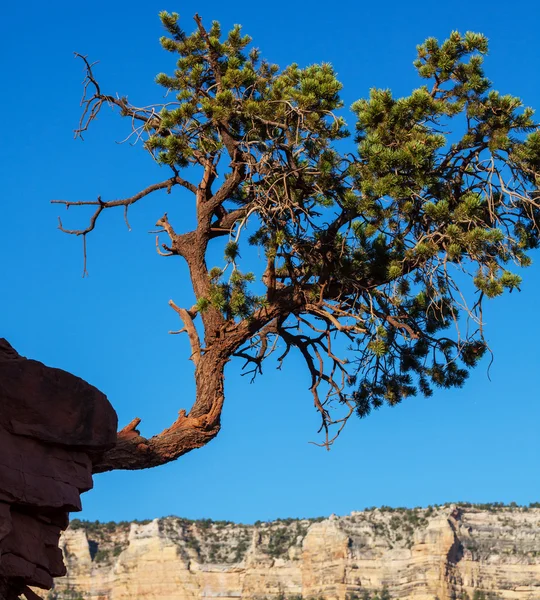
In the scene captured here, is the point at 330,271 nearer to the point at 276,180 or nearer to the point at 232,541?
the point at 276,180

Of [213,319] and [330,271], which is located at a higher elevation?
[330,271]

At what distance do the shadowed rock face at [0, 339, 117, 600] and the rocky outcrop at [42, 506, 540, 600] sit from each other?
2562 inches

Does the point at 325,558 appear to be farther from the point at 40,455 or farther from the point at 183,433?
the point at 40,455

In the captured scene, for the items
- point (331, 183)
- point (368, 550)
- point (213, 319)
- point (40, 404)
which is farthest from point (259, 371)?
point (368, 550)

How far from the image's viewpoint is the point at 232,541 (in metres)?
77.9

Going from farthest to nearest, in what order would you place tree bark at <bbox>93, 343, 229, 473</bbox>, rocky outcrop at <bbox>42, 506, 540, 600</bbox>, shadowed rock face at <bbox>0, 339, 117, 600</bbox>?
rocky outcrop at <bbox>42, 506, 540, 600</bbox> → tree bark at <bbox>93, 343, 229, 473</bbox> → shadowed rock face at <bbox>0, 339, 117, 600</bbox>

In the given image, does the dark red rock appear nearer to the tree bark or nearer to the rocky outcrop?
the tree bark

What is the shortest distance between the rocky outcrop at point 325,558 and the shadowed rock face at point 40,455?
65.1 m

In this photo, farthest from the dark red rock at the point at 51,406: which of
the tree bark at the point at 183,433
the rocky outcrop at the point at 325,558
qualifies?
the rocky outcrop at the point at 325,558

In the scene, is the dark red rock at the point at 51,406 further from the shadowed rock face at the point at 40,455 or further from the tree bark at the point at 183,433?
the tree bark at the point at 183,433

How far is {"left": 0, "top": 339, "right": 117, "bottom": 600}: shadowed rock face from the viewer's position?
968 centimetres

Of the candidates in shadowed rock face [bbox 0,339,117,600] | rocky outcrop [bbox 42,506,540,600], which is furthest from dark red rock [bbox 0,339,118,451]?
rocky outcrop [bbox 42,506,540,600]

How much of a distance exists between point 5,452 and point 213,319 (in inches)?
126

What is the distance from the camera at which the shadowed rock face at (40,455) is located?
968cm
